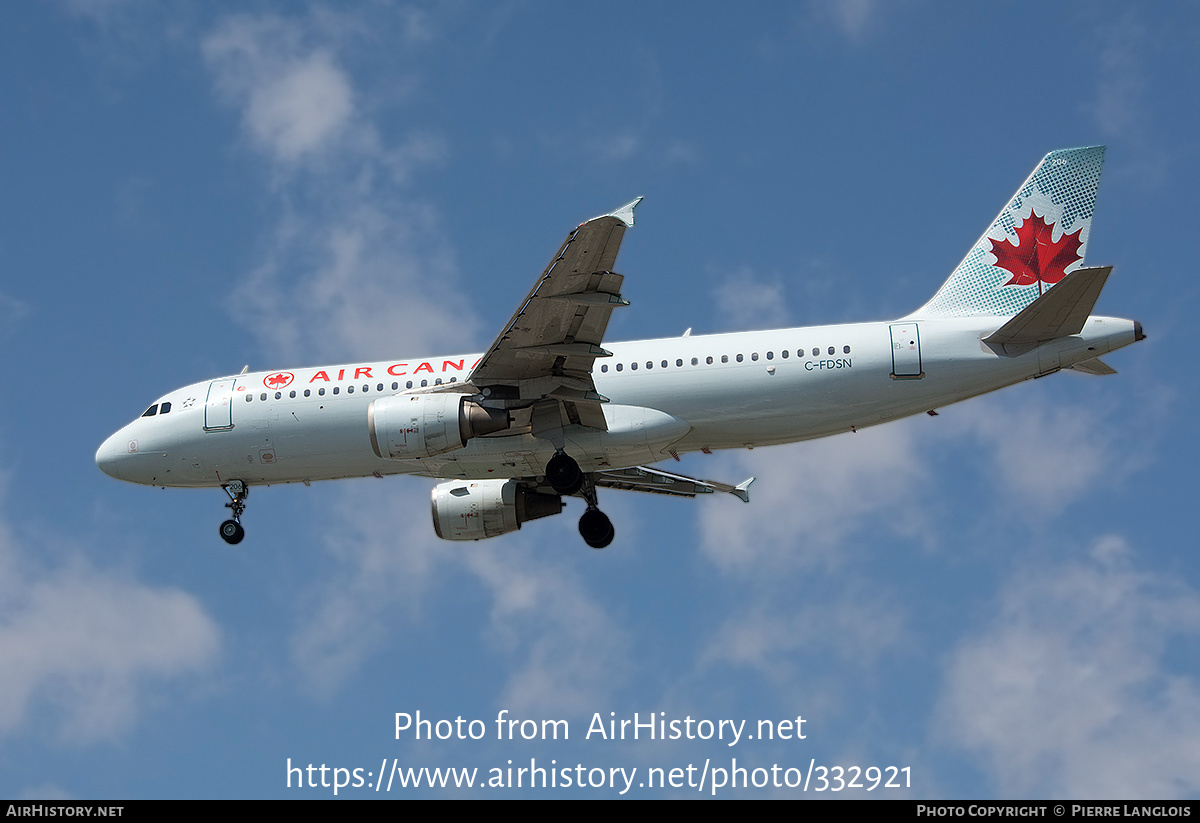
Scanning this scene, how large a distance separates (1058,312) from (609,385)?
8.63m

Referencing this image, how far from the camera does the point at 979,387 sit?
26.2 m

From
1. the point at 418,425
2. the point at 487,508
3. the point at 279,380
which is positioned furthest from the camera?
the point at 487,508

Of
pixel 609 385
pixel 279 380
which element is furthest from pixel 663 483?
pixel 279 380

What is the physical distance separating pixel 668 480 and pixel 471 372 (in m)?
7.51

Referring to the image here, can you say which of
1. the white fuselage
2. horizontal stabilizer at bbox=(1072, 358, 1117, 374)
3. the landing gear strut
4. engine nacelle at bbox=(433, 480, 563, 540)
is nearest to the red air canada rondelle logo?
the white fuselage

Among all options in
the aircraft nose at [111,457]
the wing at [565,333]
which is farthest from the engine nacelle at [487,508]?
the aircraft nose at [111,457]

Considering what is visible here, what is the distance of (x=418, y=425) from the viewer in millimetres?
25438

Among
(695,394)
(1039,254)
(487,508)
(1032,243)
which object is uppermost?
(1032,243)

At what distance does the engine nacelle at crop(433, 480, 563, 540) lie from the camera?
3073 centimetres

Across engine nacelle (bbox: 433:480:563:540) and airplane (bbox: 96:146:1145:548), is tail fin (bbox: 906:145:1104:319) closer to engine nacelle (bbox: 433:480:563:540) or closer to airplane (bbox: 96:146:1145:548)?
airplane (bbox: 96:146:1145:548)

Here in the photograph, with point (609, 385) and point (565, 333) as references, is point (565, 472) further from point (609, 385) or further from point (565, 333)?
point (565, 333)

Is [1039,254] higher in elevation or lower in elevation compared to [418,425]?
higher

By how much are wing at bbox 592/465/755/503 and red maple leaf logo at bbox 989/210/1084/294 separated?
7.76m

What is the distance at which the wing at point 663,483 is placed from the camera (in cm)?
3181
